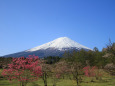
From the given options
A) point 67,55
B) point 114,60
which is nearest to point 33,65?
point 114,60

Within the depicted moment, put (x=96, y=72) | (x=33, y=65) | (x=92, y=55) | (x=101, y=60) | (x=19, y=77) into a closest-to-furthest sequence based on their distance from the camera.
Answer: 1. (x=19, y=77)
2. (x=33, y=65)
3. (x=96, y=72)
4. (x=101, y=60)
5. (x=92, y=55)

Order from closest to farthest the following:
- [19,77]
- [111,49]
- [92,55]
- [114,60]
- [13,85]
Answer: [19,77] < [111,49] < [114,60] < [13,85] < [92,55]

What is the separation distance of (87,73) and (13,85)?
18969mm

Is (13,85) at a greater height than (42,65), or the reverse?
(42,65)

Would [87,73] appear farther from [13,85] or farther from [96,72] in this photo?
[13,85]

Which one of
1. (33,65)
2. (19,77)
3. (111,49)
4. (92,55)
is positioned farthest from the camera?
(92,55)

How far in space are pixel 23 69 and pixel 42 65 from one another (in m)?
2.80

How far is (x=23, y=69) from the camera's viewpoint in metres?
14.5

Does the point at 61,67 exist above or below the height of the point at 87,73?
above

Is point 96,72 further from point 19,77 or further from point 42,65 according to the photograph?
point 19,77

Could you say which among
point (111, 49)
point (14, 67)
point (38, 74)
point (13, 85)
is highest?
point (111, 49)

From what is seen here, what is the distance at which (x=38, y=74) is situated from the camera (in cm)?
1585

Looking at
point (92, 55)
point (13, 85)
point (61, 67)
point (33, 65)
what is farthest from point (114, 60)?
point (92, 55)

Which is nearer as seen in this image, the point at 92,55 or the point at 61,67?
the point at 61,67
